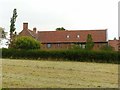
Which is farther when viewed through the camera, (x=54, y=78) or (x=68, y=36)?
(x=68, y=36)

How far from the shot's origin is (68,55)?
44812 mm

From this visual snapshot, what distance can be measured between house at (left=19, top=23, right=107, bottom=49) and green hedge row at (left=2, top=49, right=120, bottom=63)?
35.9m

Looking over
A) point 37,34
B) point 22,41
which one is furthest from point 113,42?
point 22,41

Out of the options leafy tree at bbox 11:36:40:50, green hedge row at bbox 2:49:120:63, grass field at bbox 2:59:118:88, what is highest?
leafy tree at bbox 11:36:40:50

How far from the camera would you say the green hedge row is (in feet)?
144

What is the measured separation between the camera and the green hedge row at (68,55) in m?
43.9

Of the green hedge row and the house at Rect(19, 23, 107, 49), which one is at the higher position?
the house at Rect(19, 23, 107, 49)

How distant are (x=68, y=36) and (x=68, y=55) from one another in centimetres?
4149

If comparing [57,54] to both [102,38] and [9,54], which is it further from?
[102,38]

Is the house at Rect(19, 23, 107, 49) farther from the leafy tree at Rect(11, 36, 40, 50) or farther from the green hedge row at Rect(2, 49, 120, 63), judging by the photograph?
the green hedge row at Rect(2, 49, 120, 63)

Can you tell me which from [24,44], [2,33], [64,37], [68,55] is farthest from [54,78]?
[64,37]

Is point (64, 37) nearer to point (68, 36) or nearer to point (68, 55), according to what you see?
point (68, 36)

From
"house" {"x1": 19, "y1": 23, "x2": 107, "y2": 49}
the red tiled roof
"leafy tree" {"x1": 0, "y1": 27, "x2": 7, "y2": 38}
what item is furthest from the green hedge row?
the red tiled roof

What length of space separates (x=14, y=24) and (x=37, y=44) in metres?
18.2
